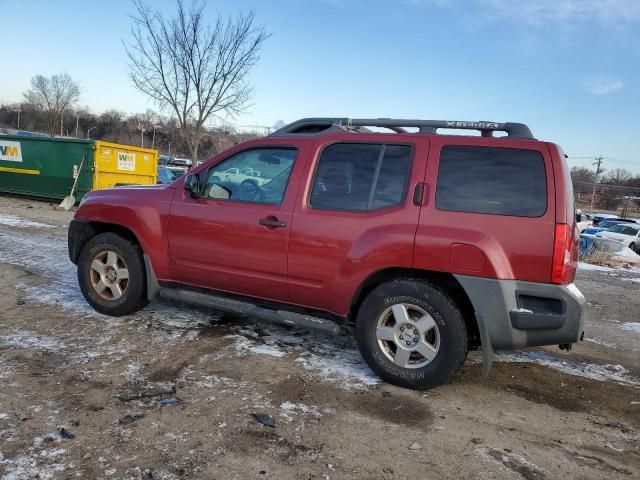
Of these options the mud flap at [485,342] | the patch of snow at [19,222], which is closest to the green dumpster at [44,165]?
the patch of snow at [19,222]

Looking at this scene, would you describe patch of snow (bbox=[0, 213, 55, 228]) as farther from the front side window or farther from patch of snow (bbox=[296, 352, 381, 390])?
patch of snow (bbox=[296, 352, 381, 390])

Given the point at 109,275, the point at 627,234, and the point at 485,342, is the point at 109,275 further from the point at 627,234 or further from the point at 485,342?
the point at 627,234

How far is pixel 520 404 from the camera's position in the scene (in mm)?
3510

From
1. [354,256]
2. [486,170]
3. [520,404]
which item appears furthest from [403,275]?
[520,404]

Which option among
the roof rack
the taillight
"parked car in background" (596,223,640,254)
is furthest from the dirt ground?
"parked car in background" (596,223,640,254)

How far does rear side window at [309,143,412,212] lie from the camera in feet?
12.0

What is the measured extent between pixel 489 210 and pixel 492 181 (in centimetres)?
22

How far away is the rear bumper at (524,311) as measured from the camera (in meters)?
3.22

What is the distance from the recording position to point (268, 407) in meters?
3.14

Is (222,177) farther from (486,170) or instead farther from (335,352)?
(486,170)

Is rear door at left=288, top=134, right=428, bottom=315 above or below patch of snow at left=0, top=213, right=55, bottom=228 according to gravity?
above

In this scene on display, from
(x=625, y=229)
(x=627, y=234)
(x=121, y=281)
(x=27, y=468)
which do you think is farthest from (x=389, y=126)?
(x=625, y=229)

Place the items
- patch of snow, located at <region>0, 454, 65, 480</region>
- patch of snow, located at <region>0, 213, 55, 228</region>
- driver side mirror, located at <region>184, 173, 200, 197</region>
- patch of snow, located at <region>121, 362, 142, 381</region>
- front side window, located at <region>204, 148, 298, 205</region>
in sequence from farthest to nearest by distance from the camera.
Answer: patch of snow, located at <region>0, 213, 55, 228</region>, driver side mirror, located at <region>184, 173, 200, 197</region>, front side window, located at <region>204, 148, 298, 205</region>, patch of snow, located at <region>121, 362, 142, 381</region>, patch of snow, located at <region>0, 454, 65, 480</region>

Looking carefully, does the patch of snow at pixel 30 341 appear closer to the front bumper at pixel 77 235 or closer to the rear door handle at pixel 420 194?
the front bumper at pixel 77 235
